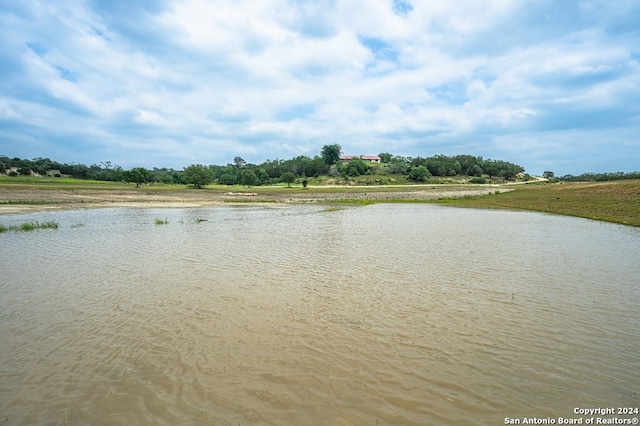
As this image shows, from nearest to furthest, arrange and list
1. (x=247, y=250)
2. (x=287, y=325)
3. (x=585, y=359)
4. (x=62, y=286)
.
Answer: (x=585, y=359) → (x=287, y=325) → (x=62, y=286) → (x=247, y=250)

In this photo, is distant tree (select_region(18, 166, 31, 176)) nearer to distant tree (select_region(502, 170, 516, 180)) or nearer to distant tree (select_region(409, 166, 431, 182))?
distant tree (select_region(409, 166, 431, 182))

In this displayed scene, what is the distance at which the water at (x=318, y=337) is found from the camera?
4.70m

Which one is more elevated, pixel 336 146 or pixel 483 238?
pixel 336 146

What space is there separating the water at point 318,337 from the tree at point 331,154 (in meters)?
130

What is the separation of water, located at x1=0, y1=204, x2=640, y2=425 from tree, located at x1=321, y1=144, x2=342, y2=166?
129813 mm

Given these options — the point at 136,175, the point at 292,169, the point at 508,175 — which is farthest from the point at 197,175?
the point at 508,175

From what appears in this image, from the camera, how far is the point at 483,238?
18188mm

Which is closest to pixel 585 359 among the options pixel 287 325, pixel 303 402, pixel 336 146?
pixel 303 402

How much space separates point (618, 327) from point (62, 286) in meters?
14.6

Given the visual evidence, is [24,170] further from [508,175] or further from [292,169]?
[508,175]

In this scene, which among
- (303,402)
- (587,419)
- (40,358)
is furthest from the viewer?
(40,358)

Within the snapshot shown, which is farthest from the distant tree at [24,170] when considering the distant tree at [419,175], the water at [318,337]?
the distant tree at [419,175]

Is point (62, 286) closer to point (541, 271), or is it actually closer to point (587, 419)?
point (587, 419)

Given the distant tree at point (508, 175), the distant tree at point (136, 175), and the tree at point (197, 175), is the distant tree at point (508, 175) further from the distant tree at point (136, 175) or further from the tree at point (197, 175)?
the distant tree at point (136, 175)
